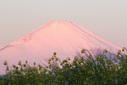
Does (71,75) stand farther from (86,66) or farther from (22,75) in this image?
(22,75)

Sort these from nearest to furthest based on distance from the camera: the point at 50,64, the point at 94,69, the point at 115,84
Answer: the point at 115,84
the point at 94,69
the point at 50,64

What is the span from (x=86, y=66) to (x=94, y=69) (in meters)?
0.28

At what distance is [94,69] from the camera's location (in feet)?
46.8

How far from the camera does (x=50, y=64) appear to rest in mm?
15273

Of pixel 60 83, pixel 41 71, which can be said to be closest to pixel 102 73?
pixel 60 83

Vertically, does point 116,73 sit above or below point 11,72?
below

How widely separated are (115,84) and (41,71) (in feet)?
9.19

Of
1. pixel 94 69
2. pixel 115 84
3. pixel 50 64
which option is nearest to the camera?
pixel 115 84

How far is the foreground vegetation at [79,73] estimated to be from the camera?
1377 centimetres

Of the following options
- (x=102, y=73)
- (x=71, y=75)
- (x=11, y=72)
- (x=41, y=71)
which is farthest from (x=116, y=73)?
(x=11, y=72)

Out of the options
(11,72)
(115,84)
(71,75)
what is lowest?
(115,84)

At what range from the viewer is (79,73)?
14344 mm

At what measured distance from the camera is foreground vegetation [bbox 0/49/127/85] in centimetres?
1377

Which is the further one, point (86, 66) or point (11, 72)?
point (11, 72)
